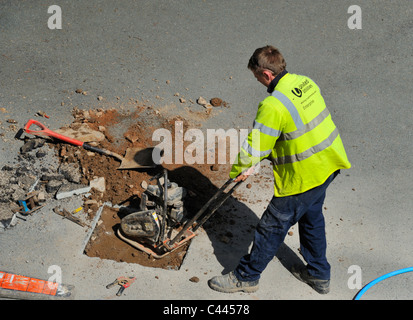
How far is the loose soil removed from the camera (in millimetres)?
4711

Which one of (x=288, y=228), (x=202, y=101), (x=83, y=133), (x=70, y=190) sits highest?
(x=202, y=101)

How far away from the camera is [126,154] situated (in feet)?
17.8

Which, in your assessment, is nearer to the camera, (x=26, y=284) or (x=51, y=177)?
(x=26, y=284)

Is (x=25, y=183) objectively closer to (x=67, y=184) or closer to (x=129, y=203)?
(x=67, y=184)

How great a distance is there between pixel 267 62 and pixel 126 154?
238 centimetres

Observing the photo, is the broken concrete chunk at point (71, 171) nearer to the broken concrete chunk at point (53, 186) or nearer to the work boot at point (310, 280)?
the broken concrete chunk at point (53, 186)

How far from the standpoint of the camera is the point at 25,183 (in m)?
5.11

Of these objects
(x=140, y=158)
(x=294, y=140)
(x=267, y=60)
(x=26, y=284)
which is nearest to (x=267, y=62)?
(x=267, y=60)

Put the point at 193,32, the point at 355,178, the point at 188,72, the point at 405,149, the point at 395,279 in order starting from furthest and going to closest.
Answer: the point at 193,32
the point at 188,72
the point at 405,149
the point at 355,178
the point at 395,279

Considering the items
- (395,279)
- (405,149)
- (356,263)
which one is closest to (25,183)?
(356,263)

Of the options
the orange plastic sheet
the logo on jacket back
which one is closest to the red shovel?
the orange plastic sheet

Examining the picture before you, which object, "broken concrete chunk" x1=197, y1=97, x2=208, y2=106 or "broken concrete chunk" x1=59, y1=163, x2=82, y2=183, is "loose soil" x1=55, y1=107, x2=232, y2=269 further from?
"broken concrete chunk" x1=197, y1=97, x2=208, y2=106

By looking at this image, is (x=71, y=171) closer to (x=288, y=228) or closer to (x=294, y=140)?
(x=288, y=228)

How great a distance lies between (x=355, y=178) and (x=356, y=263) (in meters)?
1.26
